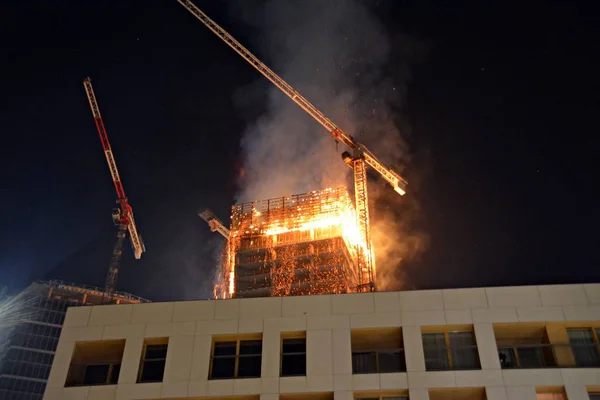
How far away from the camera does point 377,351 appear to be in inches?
1081

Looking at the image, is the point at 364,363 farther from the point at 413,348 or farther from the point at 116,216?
the point at 116,216

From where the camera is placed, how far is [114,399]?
2680 cm

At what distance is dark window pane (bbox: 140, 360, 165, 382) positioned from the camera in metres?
27.4

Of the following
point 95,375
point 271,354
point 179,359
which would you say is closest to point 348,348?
point 271,354

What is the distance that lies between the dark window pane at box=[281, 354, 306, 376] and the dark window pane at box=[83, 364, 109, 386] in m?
8.33

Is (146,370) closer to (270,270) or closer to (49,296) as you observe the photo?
(270,270)

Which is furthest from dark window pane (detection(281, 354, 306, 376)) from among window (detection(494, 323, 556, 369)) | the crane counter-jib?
the crane counter-jib

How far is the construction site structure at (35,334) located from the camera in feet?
411

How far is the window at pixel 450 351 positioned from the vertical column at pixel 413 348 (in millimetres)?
452

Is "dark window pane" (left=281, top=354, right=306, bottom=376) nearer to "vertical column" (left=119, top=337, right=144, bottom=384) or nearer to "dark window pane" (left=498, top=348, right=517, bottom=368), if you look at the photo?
"vertical column" (left=119, top=337, right=144, bottom=384)

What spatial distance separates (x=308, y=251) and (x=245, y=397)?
72598 millimetres

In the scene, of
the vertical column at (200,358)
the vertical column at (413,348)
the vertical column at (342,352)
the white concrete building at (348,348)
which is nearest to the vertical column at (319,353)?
the white concrete building at (348,348)

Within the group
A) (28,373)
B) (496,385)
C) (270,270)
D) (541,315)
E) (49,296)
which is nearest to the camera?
(496,385)

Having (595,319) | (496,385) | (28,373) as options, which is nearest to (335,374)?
(496,385)
